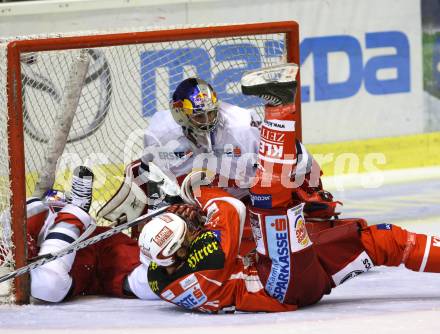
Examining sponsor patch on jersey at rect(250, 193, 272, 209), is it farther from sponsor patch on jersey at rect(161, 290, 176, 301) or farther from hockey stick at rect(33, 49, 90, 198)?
hockey stick at rect(33, 49, 90, 198)

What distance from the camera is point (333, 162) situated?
671cm

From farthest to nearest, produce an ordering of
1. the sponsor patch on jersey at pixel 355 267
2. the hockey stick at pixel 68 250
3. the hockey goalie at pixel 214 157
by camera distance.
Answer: the hockey goalie at pixel 214 157
the hockey stick at pixel 68 250
the sponsor patch on jersey at pixel 355 267

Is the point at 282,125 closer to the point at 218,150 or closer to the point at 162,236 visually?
the point at 162,236

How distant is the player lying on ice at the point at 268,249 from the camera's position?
3502 millimetres

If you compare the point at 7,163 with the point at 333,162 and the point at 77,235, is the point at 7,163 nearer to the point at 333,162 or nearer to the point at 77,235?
the point at 77,235

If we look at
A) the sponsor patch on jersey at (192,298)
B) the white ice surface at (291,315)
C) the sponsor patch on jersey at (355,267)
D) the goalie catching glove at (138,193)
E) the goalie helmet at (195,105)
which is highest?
the goalie helmet at (195,105)

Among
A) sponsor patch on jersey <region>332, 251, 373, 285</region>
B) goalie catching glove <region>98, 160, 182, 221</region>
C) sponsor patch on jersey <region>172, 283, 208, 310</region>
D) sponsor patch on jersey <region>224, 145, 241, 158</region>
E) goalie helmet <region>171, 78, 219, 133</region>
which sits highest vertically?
goalie helmet <region>171, 78, 219, 133</region>

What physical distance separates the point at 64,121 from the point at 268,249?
5.09 feet

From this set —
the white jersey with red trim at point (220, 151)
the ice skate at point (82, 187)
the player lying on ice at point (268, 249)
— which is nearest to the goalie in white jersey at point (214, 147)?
the white jersey with red trim at point (220, 151)

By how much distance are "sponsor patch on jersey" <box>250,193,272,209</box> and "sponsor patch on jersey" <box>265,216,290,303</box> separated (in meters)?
0.04

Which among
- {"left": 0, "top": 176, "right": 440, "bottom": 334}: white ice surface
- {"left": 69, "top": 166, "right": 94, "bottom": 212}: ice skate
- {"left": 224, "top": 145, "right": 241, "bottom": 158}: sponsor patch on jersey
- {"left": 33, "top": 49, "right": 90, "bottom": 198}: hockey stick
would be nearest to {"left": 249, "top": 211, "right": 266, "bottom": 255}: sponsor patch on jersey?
{"left": 0, "top": 176, "right": 440, "bottom": 334}: white ice surface

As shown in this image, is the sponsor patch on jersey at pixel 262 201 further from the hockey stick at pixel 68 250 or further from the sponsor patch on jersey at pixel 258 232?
the hockey stick at pixel 68 250

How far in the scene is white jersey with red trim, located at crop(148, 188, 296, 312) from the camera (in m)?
3.58

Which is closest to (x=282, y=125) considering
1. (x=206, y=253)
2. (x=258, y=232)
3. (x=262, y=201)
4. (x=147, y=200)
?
(x=262, y=201)
